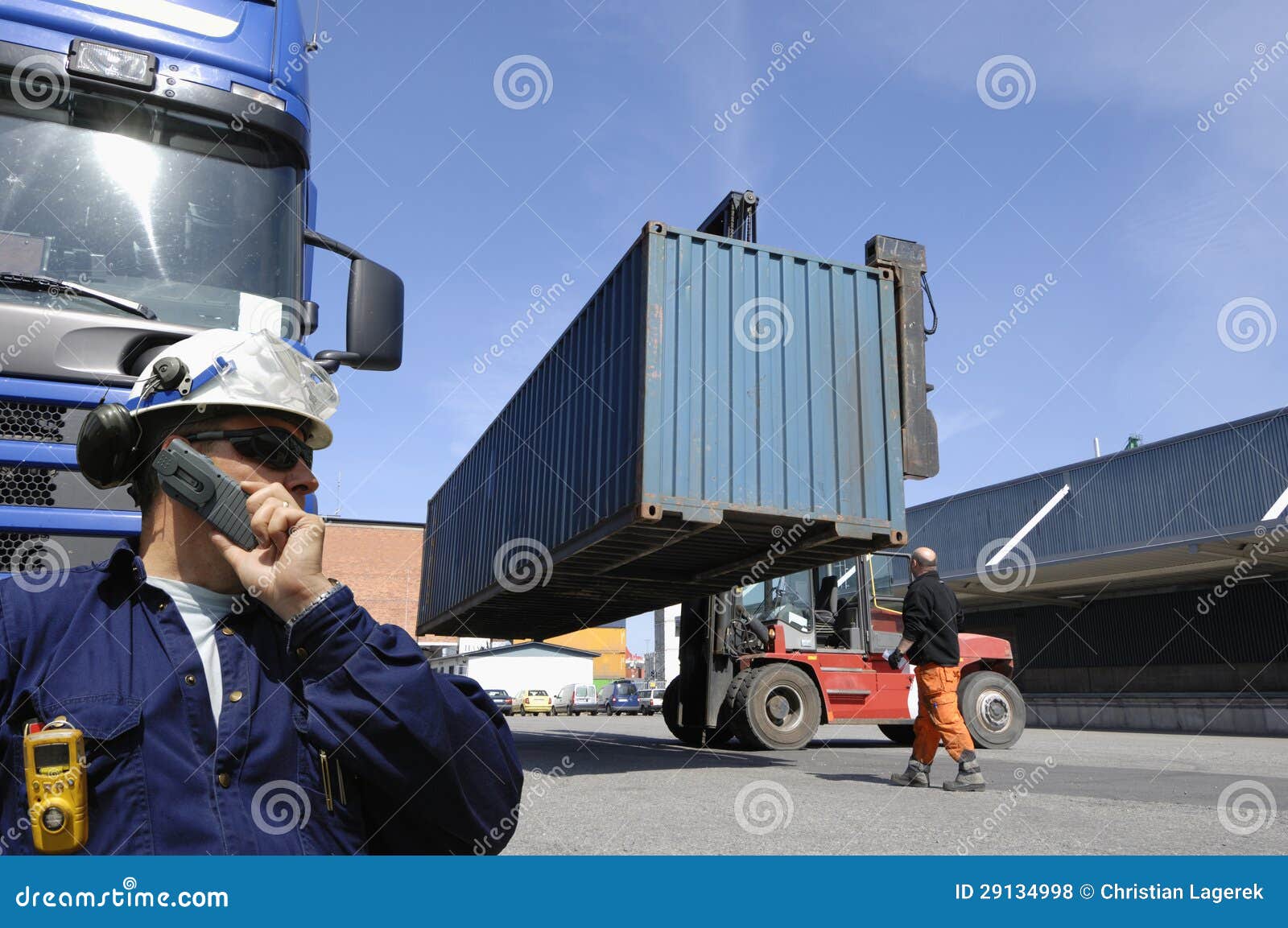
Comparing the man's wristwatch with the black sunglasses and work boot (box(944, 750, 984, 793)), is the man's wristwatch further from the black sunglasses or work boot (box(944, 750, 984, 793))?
work boot (box(944, 750, 984, 793))

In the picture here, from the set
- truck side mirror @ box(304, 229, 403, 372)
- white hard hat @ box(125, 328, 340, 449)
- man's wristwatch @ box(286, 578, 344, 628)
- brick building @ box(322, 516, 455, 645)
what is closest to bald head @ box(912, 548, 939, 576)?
truck side mirror @ box(304, 229, 403, 372)

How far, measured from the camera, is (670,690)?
1287 centimetres

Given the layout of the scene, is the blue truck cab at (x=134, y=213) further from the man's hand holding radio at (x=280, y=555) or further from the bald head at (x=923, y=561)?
the bald head at (x=923, y=561)

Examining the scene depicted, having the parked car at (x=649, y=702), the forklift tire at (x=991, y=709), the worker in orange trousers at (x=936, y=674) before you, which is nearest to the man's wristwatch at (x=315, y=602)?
the worker in orange trousers at (x=936, y=674)

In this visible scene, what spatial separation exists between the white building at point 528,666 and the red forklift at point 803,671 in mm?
29757

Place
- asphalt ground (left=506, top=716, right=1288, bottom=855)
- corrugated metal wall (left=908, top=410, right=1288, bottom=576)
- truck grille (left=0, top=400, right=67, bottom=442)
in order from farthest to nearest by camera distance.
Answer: corrugated metal wall (left=908, top=410, right=1288, bottom=576), asphalt ground (left=506, top=716, right=1288, bottom=855), truck grille (left=0, top=400, right=67, bottom=442)

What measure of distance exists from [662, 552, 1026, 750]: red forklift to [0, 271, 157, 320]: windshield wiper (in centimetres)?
853

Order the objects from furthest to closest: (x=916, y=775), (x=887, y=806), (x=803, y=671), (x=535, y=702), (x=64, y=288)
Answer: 1. (x=535, y=702)
2. (x=803, y=671)
3. (x=916, y=775)
4. (x=887, y=806)
5. (x=64, y=288)

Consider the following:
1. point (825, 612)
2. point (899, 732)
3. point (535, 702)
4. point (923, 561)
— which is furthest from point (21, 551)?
point (535, 702)

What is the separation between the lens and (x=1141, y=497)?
66.3ft

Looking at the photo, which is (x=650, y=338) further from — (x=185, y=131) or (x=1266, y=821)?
(x=1266, y=821)

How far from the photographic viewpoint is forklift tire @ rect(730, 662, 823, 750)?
10484 millimetres

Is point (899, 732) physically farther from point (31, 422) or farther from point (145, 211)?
point (31, 422)

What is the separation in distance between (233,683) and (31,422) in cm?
198
